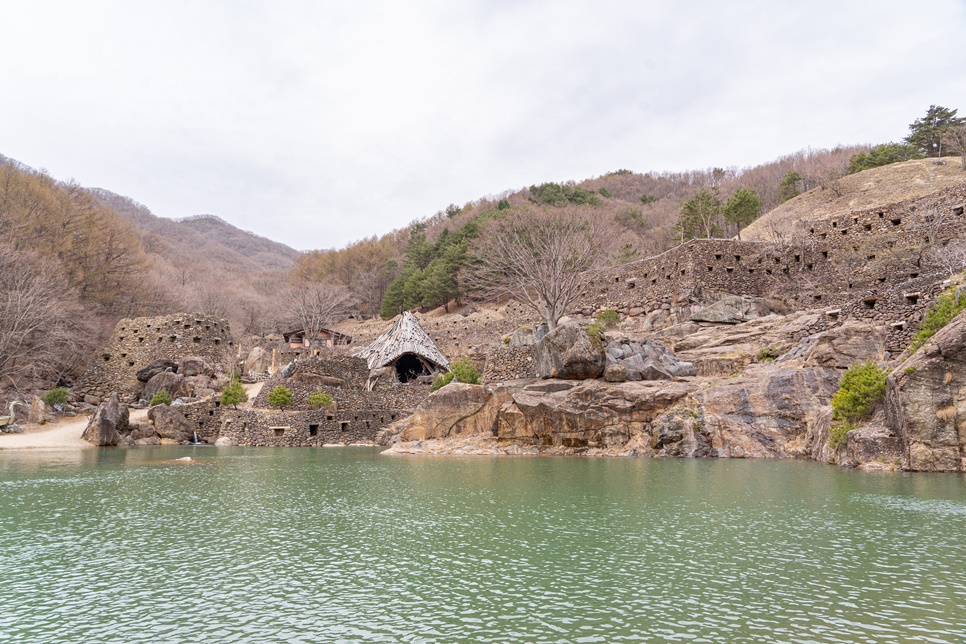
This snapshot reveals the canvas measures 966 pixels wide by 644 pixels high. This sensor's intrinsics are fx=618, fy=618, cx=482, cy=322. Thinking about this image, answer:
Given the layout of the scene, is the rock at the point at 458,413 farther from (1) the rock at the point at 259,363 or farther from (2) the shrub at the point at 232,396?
(1) the rock at the point at 259,363

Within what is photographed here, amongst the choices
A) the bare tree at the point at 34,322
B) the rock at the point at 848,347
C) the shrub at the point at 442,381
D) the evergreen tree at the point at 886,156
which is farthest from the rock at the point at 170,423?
the evergreen tree at the point at 886,156

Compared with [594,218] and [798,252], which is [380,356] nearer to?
[594,218]

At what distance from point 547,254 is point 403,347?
533 inches

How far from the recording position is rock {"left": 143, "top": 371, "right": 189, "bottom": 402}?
38.1 metres

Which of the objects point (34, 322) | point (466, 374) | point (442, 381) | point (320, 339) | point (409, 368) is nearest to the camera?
point (466, 374)

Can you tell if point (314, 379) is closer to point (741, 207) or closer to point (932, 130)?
point (741, 207)

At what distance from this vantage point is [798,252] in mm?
35000

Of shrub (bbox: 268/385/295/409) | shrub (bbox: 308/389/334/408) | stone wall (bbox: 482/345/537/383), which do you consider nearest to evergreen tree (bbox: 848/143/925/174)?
stone wall (bbox: 482/345/537/383)

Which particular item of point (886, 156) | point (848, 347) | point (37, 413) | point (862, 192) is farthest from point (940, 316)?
point (886, 156)

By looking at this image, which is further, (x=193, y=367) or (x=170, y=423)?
(x=193, y=367)

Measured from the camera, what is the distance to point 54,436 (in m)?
31.0

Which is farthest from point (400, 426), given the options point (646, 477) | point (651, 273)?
point (646, 477)

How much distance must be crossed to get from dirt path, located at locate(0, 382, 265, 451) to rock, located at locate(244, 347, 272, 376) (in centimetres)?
1270

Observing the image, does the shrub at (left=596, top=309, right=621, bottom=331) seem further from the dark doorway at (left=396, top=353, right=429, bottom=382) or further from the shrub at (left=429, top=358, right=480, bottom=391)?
the dark doorway at (left=396, top=353, right=429, bottom=382)
